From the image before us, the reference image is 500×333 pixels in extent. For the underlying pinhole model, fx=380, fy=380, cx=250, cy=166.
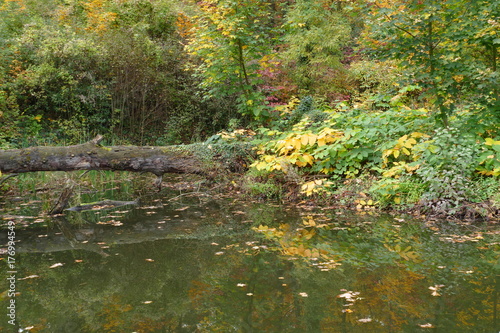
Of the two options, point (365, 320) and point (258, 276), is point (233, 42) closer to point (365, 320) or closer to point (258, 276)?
point (258, 276)

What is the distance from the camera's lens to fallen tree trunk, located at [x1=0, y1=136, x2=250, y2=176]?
257 inches

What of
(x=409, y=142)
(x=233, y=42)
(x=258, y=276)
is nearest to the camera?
(x=258, y=276)

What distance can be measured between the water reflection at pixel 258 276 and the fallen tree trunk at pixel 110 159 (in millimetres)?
1669

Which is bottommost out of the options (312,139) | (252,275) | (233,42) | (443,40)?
(252,275)

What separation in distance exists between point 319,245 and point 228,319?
186cm

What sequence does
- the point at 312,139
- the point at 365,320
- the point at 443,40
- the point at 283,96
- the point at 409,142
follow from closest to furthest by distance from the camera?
the point at 365,320 < the point at 443,40 < the point at 409,142 < the point at 312,139 < the point at 283,96

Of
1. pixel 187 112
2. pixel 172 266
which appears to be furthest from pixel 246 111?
pixel 172 266

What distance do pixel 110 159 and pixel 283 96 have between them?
6645 mm

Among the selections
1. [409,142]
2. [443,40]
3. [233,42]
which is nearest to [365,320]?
[409,142]

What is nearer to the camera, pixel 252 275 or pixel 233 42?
pixel 252 275

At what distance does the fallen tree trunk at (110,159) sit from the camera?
6527 mm

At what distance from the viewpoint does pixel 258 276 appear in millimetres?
3326

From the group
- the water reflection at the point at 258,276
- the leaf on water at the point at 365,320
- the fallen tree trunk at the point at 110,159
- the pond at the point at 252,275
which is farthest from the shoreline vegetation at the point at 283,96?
the leaf on water at the point at 365,320

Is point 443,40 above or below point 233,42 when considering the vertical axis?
below
